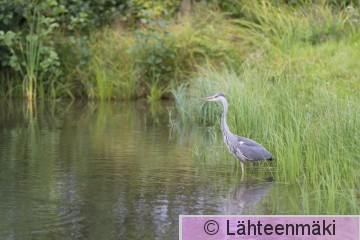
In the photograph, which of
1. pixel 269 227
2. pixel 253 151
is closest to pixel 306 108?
pixel 253 151

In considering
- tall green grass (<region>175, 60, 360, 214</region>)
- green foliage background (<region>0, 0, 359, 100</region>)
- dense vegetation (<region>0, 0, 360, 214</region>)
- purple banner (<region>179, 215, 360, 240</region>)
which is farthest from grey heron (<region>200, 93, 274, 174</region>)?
green foliage background (<region>0, 0, 359, 100</region>)

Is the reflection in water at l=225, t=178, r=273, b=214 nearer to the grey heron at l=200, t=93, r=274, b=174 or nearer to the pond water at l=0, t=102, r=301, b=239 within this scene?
the pond water at l=0, t=102, r=301, b=239

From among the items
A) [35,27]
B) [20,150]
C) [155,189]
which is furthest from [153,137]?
[35,27]

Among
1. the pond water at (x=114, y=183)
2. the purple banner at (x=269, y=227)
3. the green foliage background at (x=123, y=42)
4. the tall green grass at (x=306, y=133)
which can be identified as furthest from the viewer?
the green foliage background at (x=123, y=42)

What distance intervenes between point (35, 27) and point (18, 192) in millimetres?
9994

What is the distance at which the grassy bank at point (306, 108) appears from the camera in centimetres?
804

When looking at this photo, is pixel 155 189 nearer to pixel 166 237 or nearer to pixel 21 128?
pixel 166 237

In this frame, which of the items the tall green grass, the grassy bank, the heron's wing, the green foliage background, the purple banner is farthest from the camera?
the green foliage background

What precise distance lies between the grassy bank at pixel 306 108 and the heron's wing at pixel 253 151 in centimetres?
14

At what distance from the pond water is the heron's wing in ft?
0.82

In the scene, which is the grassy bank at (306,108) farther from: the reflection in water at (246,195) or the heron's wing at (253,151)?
the reflection in water at (246,195)

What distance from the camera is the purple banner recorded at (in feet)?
22.0

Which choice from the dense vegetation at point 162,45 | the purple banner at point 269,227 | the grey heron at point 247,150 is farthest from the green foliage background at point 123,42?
the purple banner at point 269,227

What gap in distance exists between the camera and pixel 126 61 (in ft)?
59.2
